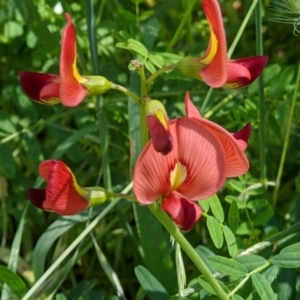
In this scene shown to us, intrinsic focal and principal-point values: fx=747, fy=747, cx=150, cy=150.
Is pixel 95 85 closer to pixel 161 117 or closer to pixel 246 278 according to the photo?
pixel 161 117

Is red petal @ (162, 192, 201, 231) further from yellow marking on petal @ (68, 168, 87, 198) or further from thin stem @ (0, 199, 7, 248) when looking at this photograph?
thin stem @ (0, 199, 7, 248)

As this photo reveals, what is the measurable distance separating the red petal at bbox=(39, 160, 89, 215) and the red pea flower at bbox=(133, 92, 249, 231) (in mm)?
96

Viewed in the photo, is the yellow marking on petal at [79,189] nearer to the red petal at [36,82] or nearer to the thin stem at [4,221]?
the red petal at [36,82]

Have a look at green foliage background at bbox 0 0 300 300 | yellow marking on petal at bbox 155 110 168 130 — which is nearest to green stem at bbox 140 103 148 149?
yellow marking on petal at bbox 155 110 168 130

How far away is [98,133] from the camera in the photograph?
1454 mm

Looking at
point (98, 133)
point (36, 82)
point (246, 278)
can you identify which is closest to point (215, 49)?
point (36, 82)

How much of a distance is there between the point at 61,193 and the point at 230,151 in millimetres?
196

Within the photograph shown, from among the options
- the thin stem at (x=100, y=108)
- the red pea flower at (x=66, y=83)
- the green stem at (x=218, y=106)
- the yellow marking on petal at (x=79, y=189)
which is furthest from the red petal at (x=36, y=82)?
the green stem at (x=218, y=106)

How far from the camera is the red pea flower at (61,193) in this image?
0.84m

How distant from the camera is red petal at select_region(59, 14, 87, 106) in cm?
81

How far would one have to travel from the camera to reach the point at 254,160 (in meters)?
1.41

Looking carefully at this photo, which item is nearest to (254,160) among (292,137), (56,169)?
(292,137)

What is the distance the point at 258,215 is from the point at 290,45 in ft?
1.98

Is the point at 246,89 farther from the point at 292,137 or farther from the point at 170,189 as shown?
the point at 170,189
